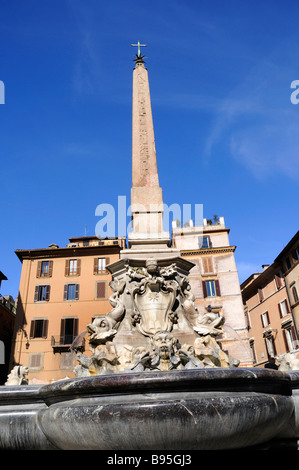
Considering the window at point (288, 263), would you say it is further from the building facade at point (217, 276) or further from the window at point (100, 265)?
the window at point (100, 265)

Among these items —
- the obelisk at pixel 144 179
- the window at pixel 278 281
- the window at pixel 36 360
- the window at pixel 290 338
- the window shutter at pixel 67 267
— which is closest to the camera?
the obelisk at pixel 144 179

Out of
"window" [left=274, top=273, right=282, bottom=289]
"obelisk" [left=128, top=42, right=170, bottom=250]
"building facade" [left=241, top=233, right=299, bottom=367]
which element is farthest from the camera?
"window" [left=274, top=273, right=282, bottom=289]

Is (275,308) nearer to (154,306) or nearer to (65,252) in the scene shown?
(65,252)

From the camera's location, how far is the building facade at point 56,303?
24.0m

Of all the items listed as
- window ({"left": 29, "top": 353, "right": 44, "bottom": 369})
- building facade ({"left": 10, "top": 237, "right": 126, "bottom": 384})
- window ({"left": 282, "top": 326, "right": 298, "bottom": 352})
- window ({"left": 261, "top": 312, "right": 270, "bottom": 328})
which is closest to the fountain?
building facade ({"left": 10, "top": 237, "right": 126, "bottom": 384})

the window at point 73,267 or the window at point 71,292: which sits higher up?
the window at point 73,267

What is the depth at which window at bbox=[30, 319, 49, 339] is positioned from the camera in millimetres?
24859

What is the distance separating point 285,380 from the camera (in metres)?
2.90

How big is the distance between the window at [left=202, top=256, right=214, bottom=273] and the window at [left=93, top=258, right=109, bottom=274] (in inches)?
312

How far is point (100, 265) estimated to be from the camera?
28.4 meters

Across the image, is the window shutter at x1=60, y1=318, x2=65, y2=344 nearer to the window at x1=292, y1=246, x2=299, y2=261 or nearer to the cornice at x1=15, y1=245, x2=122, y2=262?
the cornice at x1=15, y1=245, x2=122, y2=262

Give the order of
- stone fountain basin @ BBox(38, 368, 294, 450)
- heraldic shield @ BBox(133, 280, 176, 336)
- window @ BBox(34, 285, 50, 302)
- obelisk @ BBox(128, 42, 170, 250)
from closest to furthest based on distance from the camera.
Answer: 1. stone fountain basin @ BBox(38, 368, 294, 450)
2. heraldic shield @ BBox(133, 280, 176, 336)
3. obelisk @ BBox(128, 42, 170, 250)
4. window @ BBox(34, 285, 50, 302)

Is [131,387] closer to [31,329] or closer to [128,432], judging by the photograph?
[128,432]

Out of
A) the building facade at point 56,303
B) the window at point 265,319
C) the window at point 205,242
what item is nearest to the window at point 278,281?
the window at point 265,319
